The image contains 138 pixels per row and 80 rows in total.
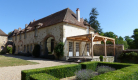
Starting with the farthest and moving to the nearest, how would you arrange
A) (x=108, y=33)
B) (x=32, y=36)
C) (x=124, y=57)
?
A: (x=108, y=33) < (x=32, y=36) < (x=124, y=57)

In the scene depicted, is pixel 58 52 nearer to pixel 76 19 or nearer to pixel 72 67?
pixel 76 19

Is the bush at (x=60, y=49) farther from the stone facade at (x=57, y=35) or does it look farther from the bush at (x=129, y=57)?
the bush at (x=129, y=57)

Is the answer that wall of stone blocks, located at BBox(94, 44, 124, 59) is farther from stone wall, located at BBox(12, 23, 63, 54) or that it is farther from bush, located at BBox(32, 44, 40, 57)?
bush, located at BBox(32, 44, 40, 57)

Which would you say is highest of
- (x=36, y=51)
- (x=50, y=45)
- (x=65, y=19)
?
(x=65, y=19)

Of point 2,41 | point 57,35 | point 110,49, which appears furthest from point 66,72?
point 2,41

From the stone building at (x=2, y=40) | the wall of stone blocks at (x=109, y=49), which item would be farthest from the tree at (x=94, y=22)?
the stone building at (x=2, y=40)

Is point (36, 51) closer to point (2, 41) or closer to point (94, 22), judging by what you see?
point (2, 41)

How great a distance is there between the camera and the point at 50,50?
2155 cm

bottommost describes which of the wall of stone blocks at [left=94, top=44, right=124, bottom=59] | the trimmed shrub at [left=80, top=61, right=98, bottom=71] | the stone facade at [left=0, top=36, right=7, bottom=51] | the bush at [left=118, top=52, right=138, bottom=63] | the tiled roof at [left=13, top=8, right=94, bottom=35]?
the bush at [left=118, top=52, right=138, bottom=63]

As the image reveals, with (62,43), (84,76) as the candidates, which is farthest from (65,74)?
(62,43)

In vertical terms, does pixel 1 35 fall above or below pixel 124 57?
above

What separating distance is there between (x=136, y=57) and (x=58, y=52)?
11.0 meters

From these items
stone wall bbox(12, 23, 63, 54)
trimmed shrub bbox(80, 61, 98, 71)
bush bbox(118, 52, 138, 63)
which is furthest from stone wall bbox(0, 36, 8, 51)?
bush bbox(118, 52, 138, 63)

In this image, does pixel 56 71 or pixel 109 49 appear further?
pixel 109 49
